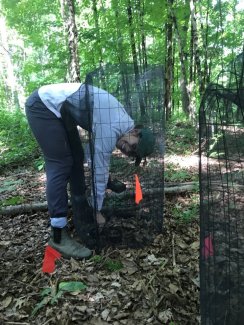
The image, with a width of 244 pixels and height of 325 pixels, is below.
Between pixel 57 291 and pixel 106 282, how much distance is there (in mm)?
404

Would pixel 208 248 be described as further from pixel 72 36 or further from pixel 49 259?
pixel 72 36

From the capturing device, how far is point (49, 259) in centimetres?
318

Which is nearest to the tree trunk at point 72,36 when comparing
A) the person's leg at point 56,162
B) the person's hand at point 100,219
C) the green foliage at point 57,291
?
the person's leg at point 56,162

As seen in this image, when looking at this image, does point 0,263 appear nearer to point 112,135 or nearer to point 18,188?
point 112,135

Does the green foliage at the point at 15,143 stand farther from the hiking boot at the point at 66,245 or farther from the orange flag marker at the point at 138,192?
the orange flag marker at the point at 138,192

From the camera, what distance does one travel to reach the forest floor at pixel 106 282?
2.54 meters

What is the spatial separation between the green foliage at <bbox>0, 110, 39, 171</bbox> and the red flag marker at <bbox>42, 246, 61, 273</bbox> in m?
3.67

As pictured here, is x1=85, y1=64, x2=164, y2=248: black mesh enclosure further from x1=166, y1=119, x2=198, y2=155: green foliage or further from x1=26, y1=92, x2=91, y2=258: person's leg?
x1=166, y1=119, x2=198, y2=155: green foliage

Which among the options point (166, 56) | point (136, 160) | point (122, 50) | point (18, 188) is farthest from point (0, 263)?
point (166, 56)

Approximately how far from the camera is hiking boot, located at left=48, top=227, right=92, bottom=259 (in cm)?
326

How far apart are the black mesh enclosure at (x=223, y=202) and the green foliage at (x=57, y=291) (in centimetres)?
112

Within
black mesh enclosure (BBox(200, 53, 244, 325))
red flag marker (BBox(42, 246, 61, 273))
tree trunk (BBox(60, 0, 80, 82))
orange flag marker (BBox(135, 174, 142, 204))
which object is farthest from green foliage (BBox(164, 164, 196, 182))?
black mesh enclosure (BBox(200, 53, 244, 325))

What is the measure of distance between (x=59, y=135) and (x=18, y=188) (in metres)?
2.38

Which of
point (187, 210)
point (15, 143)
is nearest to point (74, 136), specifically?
point (187, 210)
